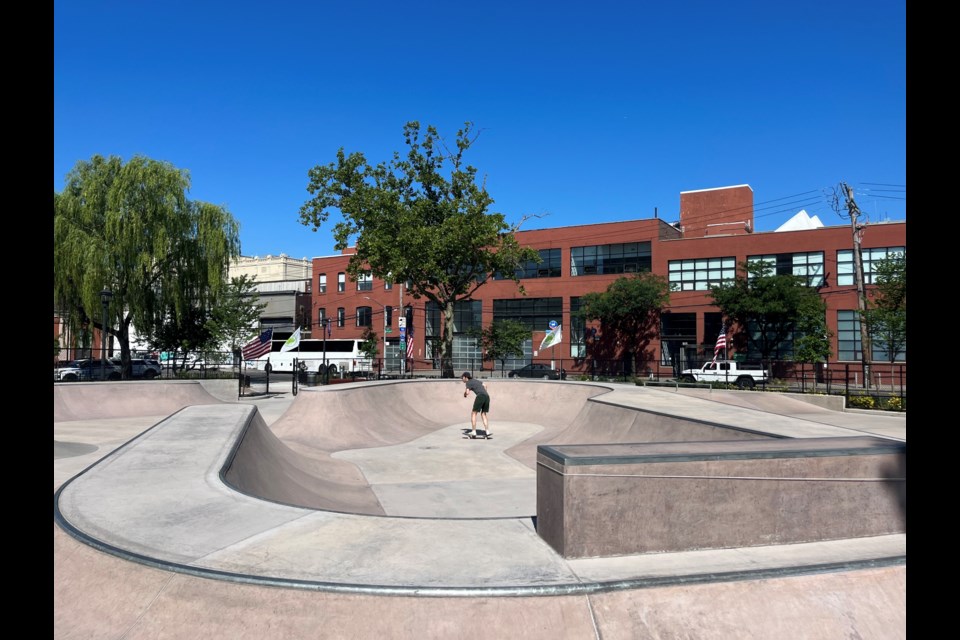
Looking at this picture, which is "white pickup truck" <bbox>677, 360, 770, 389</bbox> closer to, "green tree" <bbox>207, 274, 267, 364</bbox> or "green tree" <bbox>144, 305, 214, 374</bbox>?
"green tree" <bbox>207, 274, 267, 364</bbox>

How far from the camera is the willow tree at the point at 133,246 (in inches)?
1009

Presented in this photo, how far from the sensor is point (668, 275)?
44.2 metres

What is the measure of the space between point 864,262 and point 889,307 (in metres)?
5.56

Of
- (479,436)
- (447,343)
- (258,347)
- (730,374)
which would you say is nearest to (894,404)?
(479,436)

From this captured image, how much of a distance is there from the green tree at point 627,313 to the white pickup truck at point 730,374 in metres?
6.11

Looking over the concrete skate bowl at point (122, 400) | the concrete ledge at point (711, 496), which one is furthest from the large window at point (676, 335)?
the concrete ledge at point (711, 496)

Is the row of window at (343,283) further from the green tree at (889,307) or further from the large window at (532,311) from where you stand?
the green tree at (889,307)

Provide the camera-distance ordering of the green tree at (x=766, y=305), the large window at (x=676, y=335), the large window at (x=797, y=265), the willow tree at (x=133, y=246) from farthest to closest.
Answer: the large window at (x=676, y=335) < the large window at (x=797, y=265) < the green tree at (x=766, y=305) < the willow tree at (x=133, y=246)

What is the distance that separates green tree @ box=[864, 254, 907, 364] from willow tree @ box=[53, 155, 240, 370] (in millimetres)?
34280

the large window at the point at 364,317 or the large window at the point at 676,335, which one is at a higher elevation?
the large window at the point at 364,317

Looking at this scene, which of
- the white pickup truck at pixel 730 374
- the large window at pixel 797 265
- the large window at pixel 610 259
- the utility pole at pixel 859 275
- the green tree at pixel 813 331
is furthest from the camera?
the large window at pixel 610 259

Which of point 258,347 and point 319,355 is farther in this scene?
point 319,355

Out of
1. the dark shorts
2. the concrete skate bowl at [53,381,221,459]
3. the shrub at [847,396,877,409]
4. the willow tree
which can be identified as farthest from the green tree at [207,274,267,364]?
the shrub at [847,396,877,409]

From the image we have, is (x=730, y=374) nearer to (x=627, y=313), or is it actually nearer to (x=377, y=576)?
(x=627, y=313)
